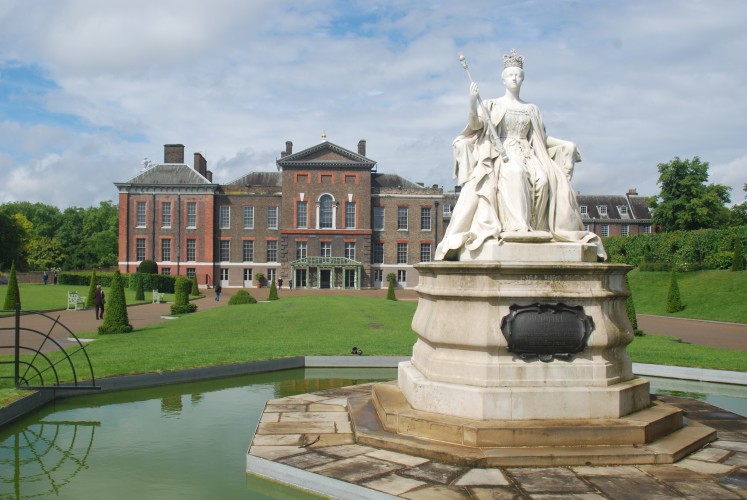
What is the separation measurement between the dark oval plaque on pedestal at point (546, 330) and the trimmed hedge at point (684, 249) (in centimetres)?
3291

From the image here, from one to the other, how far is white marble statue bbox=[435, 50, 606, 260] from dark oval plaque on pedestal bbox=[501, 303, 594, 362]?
88 centimetres

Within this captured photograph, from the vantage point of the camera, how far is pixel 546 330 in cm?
622

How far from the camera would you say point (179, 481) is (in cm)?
569

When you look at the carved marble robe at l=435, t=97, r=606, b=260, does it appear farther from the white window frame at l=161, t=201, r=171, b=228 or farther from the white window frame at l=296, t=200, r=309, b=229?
the white window frame at l=161, t=201, r=171, b=228

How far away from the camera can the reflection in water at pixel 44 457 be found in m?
5.60

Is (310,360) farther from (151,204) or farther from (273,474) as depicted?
(151,204)

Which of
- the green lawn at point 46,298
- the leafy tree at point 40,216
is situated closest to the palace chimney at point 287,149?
the green lawn at point 46,298

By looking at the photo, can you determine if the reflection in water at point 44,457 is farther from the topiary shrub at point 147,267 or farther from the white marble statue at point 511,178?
the topiary shrub at point 147,267

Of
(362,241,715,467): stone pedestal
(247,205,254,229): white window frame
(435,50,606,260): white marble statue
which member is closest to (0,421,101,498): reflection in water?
(362,241,715,467): stone pedestal

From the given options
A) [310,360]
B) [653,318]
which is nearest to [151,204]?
[653,318]

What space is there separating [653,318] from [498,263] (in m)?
27.2

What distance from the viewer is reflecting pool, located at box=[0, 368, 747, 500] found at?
5.55 meters

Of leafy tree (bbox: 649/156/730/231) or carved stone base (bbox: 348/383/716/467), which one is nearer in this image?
carved stone base (bbox: 348/383/716/467)

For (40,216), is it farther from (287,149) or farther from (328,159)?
(328,159)
